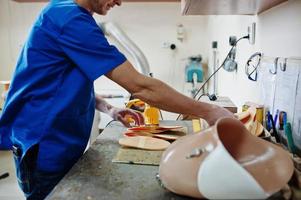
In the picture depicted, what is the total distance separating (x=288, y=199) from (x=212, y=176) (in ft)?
0.68

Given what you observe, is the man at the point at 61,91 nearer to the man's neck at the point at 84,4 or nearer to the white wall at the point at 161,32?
the man's neck at the point at 84,4

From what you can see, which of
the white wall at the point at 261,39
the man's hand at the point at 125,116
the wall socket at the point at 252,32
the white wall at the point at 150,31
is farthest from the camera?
the white wall at the point at 150,31

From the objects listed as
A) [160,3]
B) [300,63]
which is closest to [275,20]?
[300,63]

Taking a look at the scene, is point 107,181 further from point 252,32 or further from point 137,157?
point 252,32

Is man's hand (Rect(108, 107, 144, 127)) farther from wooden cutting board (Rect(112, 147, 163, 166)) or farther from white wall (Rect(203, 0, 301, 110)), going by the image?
white wall (Rect(203, 0, 301, 110))

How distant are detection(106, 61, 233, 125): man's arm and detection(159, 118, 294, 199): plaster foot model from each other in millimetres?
222

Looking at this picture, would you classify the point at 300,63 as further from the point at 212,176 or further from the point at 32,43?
the point at 32,43

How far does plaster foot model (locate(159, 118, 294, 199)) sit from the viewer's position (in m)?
0.54

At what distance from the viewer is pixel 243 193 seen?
552 millimetres

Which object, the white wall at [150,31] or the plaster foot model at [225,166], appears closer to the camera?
the plaster foot model at [225,166]

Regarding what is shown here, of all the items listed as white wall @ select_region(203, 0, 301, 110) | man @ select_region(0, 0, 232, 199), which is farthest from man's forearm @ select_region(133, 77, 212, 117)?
white wall @ select_region(203, 0, 301, 110)

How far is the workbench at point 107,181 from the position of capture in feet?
2.32

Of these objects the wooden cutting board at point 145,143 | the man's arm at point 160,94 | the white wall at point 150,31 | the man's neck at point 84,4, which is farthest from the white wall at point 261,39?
the white wall at point 150,31

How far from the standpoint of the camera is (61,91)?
0.98m
